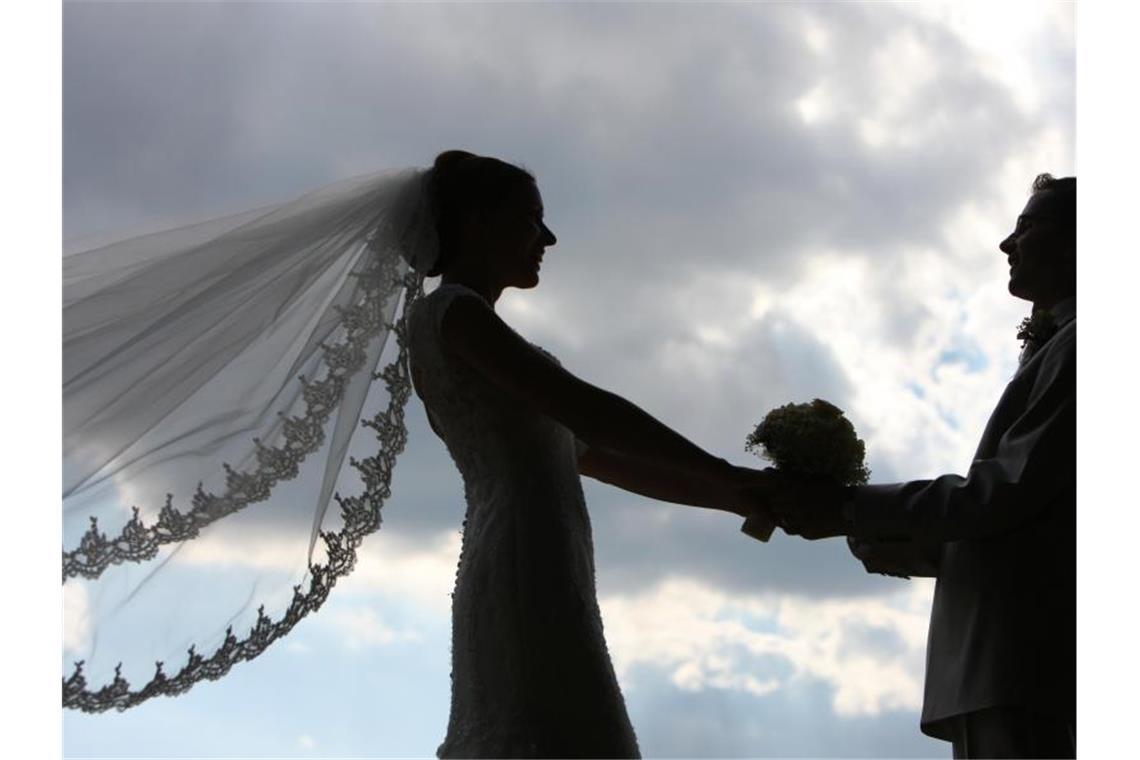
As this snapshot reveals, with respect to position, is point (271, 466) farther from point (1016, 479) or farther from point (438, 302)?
point (1016, 479)


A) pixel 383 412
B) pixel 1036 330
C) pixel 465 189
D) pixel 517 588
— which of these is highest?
pixel 465 189

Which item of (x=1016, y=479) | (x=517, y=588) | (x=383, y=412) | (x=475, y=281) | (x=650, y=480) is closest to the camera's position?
(x=517, y=588)

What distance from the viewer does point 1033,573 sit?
2.53 metres

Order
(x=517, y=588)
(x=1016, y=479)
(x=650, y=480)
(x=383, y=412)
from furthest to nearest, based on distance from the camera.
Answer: (x=650, y=480), (x=383, y=412), (x=1016, y=479), (x=517, y=588)

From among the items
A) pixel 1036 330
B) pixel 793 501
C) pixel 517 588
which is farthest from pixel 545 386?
pixel 1036 330

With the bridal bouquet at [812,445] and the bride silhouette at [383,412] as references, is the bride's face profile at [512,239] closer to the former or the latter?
the bride silhouette at [383,412]

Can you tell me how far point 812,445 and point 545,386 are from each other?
73 cm

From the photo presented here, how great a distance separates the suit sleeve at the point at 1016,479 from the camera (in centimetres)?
253

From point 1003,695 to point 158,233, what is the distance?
2.10m

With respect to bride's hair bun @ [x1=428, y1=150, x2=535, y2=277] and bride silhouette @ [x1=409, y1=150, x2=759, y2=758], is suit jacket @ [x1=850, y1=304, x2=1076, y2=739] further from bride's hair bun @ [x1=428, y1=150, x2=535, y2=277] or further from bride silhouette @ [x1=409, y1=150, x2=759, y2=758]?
bride's hair bun @ [x1=428, y1=150, x2=535, y2=277]

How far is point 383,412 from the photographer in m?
2.70

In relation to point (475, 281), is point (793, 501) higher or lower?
lower
